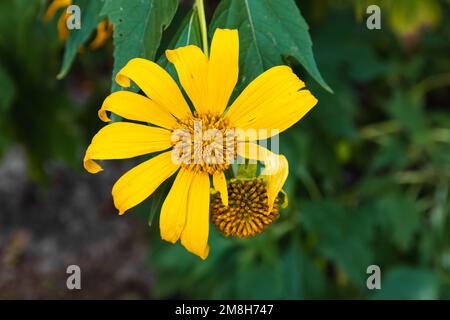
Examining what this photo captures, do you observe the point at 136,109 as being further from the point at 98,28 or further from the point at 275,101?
the point at 98,28

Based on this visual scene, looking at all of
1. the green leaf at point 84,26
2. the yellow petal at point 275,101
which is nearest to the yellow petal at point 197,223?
the yellow petal at point 275,101

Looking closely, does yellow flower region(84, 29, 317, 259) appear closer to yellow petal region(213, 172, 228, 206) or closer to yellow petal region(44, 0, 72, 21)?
yellow petal region(213, 172, 228, 206)

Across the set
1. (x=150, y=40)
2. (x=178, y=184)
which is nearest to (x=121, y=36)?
(x=150, y=40)

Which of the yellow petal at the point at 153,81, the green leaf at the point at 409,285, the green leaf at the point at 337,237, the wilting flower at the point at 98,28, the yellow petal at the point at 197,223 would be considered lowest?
the green leaf at the point at 409,285

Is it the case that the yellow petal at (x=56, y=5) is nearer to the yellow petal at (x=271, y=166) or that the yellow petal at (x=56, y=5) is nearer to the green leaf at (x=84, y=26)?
the green leaf at (x=84, y=26)
